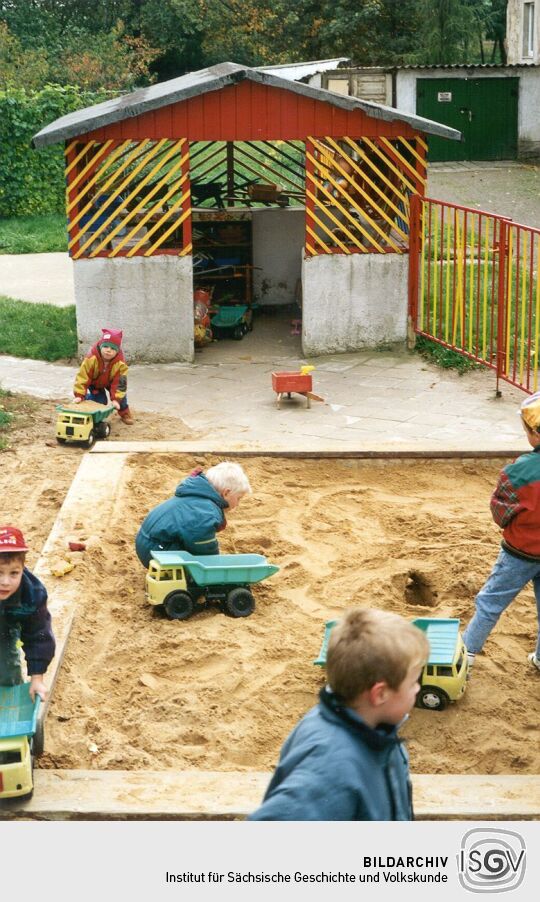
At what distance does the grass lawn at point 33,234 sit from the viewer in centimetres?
2161

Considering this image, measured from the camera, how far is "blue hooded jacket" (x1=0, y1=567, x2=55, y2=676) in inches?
198

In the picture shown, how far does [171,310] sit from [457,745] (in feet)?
27.6

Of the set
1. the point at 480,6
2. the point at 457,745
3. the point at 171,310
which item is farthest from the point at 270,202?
the point at 480,6

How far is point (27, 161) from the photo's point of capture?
976 inches

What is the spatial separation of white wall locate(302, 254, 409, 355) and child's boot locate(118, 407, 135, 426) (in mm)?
3034

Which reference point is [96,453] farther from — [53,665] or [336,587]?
[53,665]

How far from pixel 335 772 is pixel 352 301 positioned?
10.9 m

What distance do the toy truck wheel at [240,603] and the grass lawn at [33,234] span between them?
15.6m

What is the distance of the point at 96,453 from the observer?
941 centimetres

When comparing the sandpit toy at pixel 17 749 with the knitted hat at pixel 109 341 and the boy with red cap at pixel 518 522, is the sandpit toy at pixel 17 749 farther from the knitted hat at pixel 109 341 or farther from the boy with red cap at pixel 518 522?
the knitted hat at pixel 109 341

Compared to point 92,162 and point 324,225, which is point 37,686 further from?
point 324,225

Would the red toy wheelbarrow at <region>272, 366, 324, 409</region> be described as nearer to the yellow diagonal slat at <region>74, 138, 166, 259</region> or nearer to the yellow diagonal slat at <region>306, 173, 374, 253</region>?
the yellow diagonal slat at <region>306, 173, 374, 253</region>

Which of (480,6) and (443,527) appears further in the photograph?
(480,6)

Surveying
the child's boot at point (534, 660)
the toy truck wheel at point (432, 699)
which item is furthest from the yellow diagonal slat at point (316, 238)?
the toy truck wheel at point (432, 699)
